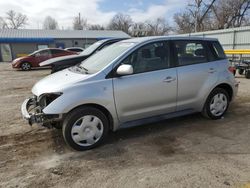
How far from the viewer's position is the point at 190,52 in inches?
190

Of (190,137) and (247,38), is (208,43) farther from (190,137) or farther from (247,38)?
(247,38)

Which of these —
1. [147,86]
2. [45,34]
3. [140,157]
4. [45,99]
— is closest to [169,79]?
[147,86]

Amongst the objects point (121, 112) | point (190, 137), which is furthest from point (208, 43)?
point (121, 112)

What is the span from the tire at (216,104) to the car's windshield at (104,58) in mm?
2068

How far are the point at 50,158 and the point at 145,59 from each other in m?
2.30

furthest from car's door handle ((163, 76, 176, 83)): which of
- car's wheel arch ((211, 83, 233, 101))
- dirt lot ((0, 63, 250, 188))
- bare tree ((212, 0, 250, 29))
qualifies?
bare tree ((212, 0, 250, 29))

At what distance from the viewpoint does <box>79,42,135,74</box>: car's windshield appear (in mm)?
4255

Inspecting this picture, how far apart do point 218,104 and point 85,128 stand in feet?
9.76

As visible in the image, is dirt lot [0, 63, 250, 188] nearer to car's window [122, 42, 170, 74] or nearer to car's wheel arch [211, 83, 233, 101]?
car's wheel arch [211, 83, 233, 101]

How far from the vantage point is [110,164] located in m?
3.53

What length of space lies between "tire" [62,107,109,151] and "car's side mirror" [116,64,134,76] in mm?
719

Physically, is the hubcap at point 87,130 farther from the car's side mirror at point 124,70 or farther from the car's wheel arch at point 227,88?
the car's wheel arch at point 227,88

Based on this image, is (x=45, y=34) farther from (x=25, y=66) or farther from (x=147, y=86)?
(x=147, y=86)

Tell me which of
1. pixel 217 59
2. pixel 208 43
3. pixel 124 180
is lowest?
pixel 124 180
